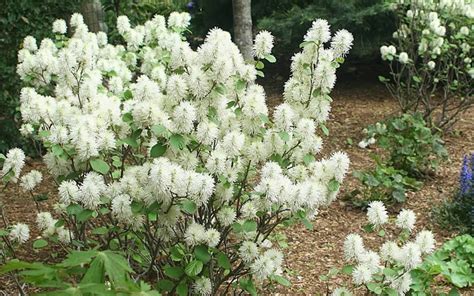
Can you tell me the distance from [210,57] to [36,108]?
2.96 feet

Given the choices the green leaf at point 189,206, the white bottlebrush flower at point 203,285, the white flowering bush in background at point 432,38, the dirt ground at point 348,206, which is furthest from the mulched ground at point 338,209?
the green leaf at point 189,206

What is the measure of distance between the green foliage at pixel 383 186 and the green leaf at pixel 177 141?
9.11 feet

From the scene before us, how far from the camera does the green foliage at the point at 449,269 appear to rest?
3.48 meters

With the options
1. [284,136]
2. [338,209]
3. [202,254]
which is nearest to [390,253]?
[284,136]

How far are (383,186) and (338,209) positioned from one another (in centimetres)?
43

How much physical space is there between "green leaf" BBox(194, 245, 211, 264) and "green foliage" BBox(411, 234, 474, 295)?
4.19ft

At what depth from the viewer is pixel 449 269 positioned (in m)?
3.76

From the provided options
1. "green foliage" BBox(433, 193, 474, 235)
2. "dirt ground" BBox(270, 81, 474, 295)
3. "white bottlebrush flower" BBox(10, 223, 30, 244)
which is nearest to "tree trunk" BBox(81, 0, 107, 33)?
"dirt ground" BBox(270, 81, 474, 295)

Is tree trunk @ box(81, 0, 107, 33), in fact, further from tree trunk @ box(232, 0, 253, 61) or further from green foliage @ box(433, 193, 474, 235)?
green foliage @ box(433, 193, 474, 235)

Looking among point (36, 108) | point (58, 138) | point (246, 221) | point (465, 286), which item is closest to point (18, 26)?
point (36, 108)

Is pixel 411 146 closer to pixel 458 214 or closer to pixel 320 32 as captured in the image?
pixel 458 214

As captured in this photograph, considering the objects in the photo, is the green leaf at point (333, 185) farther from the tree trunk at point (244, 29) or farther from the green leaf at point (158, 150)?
the tree trunk at point (244, 29)

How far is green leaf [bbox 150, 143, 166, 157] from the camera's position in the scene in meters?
2.59

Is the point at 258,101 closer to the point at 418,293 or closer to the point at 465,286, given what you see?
the point at 418,293
